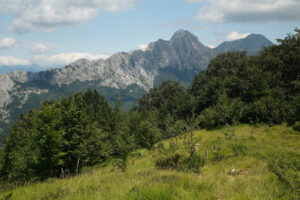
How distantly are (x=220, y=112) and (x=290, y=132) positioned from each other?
11.1m

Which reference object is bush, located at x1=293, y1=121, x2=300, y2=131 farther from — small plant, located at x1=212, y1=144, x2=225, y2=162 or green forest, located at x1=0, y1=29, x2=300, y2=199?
small plant, located at x1=212, y1=144, x2=225, y2=162

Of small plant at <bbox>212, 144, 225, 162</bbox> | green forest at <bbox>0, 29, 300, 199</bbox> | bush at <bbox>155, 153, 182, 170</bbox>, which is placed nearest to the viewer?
bush at <bbox>155, 153, 182, 170</bbox>

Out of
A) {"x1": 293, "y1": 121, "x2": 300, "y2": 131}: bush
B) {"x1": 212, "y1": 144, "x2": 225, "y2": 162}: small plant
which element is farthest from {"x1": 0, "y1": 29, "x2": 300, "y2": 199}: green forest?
{"x1": 212, "y1": 144, "x2": 225, "y2": 162}: small plant

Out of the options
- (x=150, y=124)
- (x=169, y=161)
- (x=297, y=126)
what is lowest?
(x=150, y=124)

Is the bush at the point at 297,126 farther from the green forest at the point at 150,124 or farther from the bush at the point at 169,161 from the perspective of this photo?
the bush at the point at 169,161

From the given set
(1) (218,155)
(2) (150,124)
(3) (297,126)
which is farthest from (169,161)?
(2) (150,124)

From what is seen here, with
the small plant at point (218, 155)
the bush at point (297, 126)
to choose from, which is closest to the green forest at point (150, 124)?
the bush at point (297, 126)

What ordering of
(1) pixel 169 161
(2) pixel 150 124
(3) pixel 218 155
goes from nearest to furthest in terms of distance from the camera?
(1) pixel 169 161 < (3) pixel 218 155 < (2) pixel 150 124

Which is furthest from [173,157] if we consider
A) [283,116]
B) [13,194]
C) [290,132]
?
[283,116]

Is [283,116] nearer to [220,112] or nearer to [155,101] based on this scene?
[220,112]

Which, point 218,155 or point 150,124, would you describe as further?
point 150,124

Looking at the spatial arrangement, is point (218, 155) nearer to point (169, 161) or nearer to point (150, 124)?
point (169, 161)

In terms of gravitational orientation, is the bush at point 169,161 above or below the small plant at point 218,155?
above

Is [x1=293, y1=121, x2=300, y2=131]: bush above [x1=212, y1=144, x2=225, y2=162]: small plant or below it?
below
